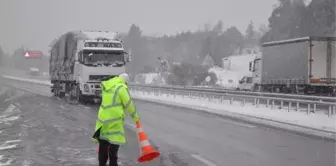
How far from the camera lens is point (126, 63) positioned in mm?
26828

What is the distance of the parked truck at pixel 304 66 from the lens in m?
26.5

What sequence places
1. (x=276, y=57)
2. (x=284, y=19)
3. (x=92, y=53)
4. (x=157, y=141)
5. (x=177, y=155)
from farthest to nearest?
(x=284, y=19), (x=276, y=57), (x=92, y=53), (x=157, y=141), (x=177, y=155)

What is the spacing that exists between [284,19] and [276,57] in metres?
34.3

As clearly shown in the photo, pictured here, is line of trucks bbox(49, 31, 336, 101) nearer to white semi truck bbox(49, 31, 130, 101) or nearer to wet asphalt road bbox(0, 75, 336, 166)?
white semi truck bbox(49, 31, 130, 101)

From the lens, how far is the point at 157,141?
468 inches

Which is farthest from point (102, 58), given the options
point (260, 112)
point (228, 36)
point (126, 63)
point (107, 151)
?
point (228, 36)

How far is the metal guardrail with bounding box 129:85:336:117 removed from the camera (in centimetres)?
1741

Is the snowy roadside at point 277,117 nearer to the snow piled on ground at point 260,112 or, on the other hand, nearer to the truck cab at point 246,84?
the snow piled on ground at point 260,112

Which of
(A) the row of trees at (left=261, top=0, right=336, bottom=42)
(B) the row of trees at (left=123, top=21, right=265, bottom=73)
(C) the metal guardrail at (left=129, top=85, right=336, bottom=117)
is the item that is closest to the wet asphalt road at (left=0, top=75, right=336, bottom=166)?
(C) the metal guardrail at (left=129, top=85, right=336, bottom=117)

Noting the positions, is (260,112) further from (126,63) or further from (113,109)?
(113,109)

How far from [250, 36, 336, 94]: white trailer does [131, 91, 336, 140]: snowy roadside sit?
5915 mm

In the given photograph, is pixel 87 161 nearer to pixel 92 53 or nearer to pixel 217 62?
pixel 92 53

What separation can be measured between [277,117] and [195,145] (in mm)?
7788

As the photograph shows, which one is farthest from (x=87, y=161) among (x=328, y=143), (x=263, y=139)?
(x=328, y=143)
